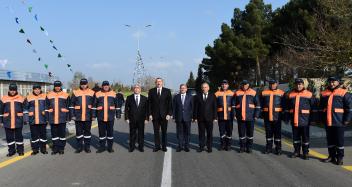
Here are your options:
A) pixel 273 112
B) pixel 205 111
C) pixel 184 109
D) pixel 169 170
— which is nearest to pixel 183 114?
pixel 184 109

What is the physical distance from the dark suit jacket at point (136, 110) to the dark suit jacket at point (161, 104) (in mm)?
251

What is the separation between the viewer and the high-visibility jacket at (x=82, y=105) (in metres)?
10.7

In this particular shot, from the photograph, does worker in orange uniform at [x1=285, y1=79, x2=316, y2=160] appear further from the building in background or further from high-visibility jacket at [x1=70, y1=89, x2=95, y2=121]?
the building in background

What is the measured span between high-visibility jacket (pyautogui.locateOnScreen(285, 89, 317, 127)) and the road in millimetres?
869

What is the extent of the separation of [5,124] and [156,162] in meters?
3.78

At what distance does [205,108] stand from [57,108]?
368 centimetres

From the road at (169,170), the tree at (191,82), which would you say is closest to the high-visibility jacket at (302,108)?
the road at (169,170)

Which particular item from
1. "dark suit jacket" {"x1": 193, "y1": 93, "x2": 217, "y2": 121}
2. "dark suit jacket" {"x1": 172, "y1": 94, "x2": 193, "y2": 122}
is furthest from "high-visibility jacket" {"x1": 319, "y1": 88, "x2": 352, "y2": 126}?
"dark suit jacket" {"x1": 172, "y1": 94, "x2": 193, "y2": 122}

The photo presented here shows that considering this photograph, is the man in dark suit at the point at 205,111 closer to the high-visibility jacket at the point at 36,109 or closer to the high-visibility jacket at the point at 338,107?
→ the high-visibility jacket at the point at 338,107

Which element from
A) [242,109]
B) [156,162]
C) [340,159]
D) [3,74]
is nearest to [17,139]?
[156,162]

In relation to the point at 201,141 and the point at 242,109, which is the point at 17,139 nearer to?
the point at 201,141

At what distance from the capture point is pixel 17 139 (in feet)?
33.9

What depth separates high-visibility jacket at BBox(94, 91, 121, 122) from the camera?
427 inches

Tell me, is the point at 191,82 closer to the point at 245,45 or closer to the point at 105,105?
the point at 245,45
